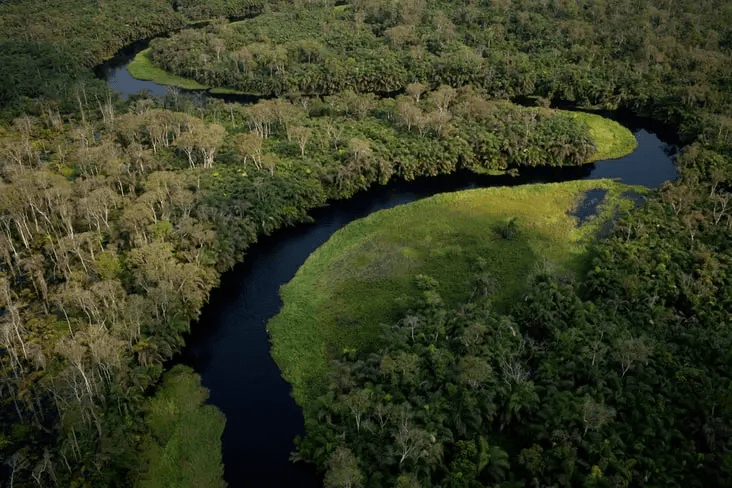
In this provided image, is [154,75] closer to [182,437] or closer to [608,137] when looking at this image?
[608,137]

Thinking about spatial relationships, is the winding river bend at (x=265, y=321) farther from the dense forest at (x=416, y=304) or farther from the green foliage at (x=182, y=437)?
the dense forest at (x=416, y=304)

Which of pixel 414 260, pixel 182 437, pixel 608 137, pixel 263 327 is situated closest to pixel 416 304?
pixel 414 260

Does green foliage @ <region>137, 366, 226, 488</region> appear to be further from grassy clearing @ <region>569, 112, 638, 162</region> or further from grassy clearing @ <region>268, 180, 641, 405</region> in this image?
grassy clearing @ <region>569, 112, 638, 162</region>

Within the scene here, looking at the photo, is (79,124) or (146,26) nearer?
(79,124)

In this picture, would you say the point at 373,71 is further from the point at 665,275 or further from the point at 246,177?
the point at 665,275

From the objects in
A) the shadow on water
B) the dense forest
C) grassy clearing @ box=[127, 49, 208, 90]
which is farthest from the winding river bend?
grassy clearing @ box=[127, 49, 208, 90]

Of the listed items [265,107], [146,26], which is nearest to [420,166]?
[265,107]
